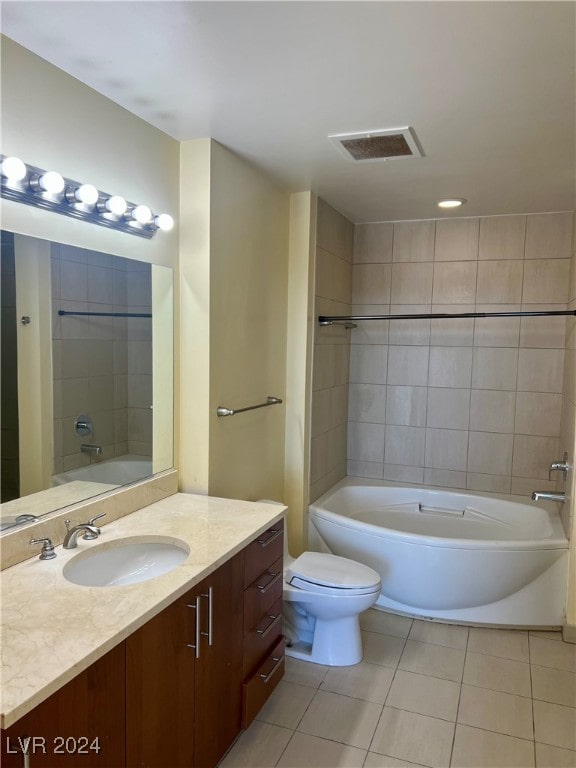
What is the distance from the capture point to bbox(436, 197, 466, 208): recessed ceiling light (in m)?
3.10

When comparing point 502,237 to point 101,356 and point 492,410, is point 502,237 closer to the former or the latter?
point 492,410

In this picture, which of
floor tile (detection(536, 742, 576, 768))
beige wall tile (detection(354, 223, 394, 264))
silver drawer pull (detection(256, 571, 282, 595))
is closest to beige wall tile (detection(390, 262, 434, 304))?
beige wall tile (detection(354, 223, 394, 264))

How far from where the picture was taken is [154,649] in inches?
55.7

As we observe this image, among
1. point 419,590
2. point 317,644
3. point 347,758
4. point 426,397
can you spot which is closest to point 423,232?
point 426,397

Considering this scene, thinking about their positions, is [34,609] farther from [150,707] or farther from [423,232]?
[423,232]

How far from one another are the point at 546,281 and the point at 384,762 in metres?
2.76

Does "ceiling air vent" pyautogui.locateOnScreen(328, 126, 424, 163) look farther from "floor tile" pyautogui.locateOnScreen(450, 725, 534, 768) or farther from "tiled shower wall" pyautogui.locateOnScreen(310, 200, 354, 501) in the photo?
"floor tile" pyautogui.locateOnScreen(450, 725, 534, 768)

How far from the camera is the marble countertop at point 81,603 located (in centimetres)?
110

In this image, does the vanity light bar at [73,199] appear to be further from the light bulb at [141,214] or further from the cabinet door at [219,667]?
the cabinet door at [219,667]

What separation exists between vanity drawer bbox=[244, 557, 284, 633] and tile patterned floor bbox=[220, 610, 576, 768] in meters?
0.45

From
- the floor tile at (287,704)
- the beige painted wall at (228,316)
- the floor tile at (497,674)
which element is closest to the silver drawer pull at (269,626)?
the floor tile at (287,704)

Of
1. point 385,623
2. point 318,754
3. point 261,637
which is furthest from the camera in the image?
point 385,623

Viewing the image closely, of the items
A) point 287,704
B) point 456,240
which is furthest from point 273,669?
point 456,240

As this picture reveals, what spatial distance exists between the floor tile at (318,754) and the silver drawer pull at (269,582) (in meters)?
0.55
